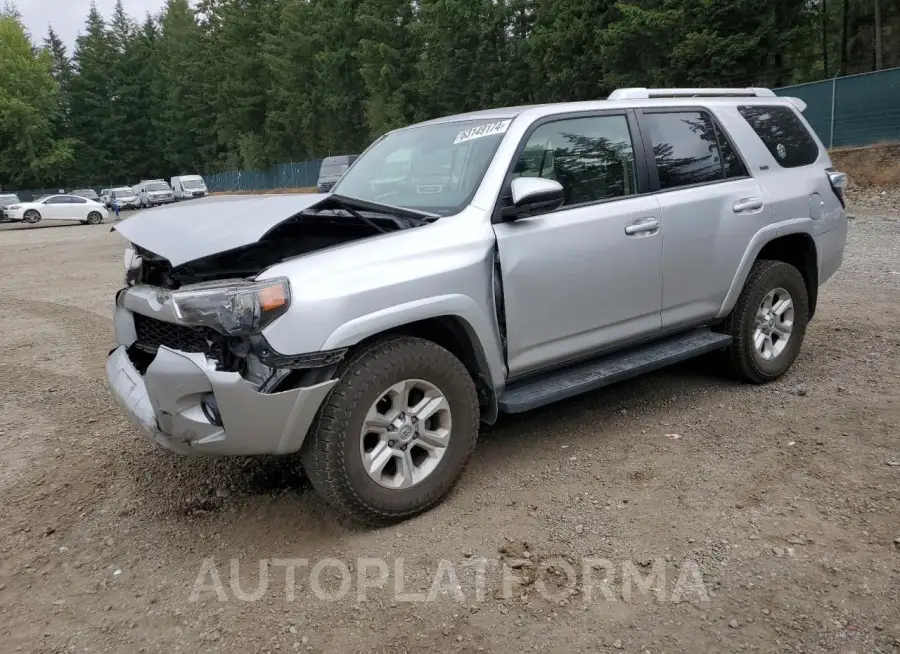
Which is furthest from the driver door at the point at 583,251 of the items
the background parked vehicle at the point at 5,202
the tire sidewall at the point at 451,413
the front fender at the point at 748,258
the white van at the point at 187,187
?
the white van at the point at 187,187

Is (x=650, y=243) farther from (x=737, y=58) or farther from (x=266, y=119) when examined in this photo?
(x=266, y=119)

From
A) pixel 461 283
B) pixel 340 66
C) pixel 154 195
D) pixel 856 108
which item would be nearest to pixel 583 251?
pixel 461 283

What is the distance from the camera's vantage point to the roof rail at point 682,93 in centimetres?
443

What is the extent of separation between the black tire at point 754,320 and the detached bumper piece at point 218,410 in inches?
117

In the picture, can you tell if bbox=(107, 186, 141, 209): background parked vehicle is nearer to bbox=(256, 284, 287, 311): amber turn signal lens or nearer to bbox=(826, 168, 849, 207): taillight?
bbox=(826, 168, 849, 207): taillight

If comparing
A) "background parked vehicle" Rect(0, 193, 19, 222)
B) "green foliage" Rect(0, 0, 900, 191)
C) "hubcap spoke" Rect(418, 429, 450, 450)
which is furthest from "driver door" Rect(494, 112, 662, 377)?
"background parked vehicle" Rect(0, 193, 19, 222)

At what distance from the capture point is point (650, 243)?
4113mm

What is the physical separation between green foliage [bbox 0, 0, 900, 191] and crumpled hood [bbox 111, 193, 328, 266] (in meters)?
26.3

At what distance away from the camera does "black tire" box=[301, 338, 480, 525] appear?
3.04m

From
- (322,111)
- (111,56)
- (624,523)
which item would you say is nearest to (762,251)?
(624,523)

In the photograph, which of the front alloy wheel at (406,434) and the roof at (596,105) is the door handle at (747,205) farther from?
the front alloy wheel at (406,434)

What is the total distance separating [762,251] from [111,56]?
8799 cm

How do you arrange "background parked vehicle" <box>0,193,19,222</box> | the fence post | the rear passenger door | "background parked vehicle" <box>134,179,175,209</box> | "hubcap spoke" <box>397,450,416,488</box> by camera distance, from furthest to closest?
1. "background parked vehicle" <box>134,179,175,209</box>
2. "background parked vehicle" <box>0,193,19,222</box>
3. the fence post
4. the rear passenger door
5. "hubcap spoke" <box>397,450,416,488</box>

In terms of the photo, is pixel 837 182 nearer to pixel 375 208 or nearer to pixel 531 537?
pixel 375 208
